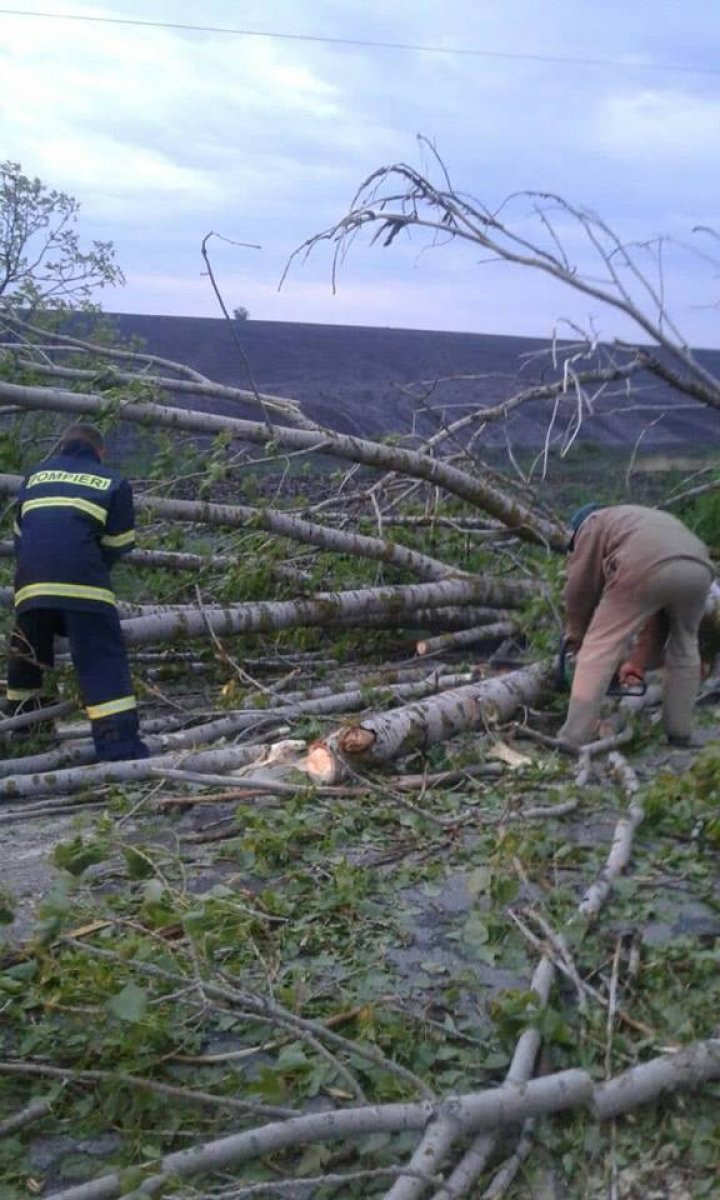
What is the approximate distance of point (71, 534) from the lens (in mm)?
5844

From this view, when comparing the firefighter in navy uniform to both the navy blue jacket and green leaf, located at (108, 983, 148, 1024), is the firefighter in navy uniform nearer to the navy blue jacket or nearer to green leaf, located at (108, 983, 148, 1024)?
the navy blue jacket

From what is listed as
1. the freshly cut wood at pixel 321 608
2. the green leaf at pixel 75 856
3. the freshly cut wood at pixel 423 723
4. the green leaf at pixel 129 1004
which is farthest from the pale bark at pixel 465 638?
the green leaf at pixel 129 1004

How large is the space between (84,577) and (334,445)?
1.56 metres

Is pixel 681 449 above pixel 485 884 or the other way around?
above

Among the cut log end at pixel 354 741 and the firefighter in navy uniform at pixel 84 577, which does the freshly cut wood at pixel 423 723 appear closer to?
the cut log end at pixel 354 741

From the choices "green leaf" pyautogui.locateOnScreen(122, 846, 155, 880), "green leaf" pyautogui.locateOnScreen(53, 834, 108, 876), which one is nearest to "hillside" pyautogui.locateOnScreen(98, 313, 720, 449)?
"green leaf" pyautogui.locateOnScreen(122, 846, 155, 880)

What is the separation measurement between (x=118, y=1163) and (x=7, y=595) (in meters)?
3.78

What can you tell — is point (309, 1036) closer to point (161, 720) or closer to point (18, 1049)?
point (18, 1049)

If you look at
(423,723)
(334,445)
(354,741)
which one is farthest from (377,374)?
(354,741)

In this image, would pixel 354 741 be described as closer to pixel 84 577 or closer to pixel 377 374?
pixel 84 577

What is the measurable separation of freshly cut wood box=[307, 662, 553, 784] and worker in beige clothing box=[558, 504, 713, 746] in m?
0.41

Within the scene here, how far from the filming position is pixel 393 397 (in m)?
13.7

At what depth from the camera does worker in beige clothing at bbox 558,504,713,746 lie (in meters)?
5.74

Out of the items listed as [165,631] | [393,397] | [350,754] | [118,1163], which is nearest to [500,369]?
[393,397]
